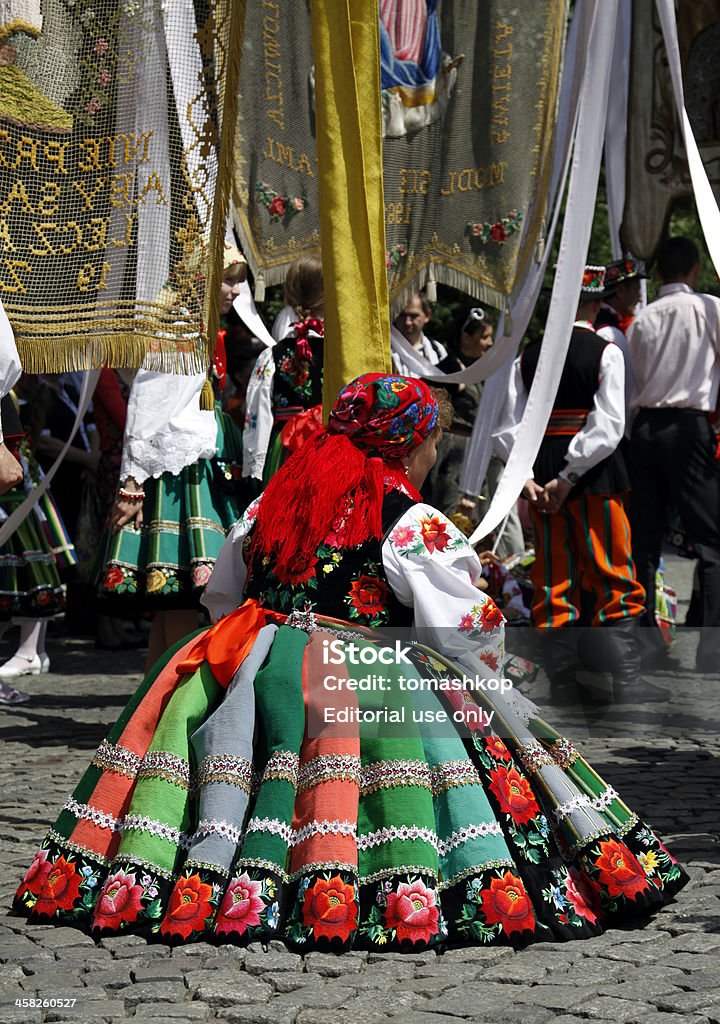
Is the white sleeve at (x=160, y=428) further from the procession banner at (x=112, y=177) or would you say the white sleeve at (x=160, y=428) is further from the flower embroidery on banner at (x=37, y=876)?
the flower embroidery on banner at (x=37, y=876)

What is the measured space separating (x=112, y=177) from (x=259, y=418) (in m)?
1.83

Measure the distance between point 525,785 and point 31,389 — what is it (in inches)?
187

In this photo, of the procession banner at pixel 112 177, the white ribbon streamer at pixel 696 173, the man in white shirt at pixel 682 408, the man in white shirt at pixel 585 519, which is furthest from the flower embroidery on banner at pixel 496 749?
the man in white shirt at pixel 682 408

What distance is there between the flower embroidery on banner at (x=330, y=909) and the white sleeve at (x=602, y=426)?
3441 millimetres

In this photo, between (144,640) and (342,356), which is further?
(144,640)

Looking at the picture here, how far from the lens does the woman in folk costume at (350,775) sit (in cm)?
318

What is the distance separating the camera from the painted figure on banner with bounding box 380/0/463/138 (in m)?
5.94

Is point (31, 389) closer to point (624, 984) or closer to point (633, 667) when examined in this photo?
point (633, 667)

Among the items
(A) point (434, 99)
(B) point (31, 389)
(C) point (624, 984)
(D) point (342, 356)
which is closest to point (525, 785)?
(C) point (624, 984)

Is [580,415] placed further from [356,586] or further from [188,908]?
[188,908]

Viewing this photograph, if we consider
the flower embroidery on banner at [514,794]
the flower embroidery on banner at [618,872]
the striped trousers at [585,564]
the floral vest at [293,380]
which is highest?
the floral vest at [293,380]

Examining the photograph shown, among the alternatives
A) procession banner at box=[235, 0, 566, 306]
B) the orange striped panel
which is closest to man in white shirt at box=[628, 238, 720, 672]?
procession banner at box=[235, 0, 566, 306]

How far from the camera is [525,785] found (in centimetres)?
339

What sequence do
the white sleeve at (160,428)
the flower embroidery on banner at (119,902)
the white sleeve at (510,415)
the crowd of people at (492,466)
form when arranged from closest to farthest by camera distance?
the flower embroidery on banner at (119,902) < the white sleeve at (160,428) < the crowd of people at (492,466) < the white sleeve at (510,415)
